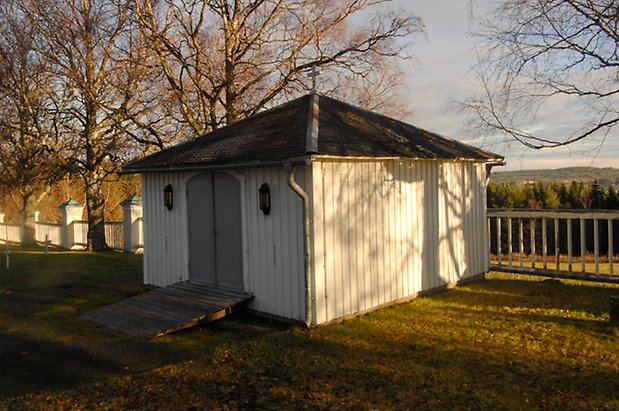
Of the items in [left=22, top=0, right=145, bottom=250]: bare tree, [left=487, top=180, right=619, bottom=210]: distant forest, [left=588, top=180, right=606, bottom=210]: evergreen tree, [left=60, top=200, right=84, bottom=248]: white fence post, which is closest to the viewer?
[left=22, top=0, right=145, bottom=250]: bare tree

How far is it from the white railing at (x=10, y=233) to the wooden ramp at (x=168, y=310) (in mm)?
20516

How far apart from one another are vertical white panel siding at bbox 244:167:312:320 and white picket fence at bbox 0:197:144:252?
40.1ft

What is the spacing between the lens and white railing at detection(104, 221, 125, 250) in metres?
21.6

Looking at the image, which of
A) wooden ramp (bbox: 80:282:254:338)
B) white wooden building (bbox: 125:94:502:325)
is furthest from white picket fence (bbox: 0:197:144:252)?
wooden ramp (bbox: 80:282:254:338)

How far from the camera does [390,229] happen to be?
9016 mm

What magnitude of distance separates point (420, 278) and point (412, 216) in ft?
3.94

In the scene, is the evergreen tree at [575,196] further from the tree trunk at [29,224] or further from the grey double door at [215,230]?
the tree trunk at [29,224]

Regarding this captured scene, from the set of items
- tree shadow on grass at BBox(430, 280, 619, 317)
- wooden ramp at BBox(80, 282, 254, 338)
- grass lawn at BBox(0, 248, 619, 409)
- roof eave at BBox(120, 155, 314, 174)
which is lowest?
grass lawn at BBox(0, 248, 619, 409)

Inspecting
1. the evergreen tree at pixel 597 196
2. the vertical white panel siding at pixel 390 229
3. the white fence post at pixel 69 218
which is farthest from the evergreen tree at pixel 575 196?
the white fence post at pixel 69 218

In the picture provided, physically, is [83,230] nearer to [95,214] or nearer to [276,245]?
[95,214]

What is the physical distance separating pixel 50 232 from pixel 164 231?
Answer: 1683 cm

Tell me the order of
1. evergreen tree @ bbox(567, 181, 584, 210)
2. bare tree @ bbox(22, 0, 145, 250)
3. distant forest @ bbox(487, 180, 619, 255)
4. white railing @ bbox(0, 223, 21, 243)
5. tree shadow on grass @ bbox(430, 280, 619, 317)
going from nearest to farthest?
tree shadow on grass @ bbox(430, 280, 619, 317) → bare tree @ bbox(22, 0, 145, 250) → white railing @ bbox(0, 223, 21, 243) → distant forest @ bbox(487, 180, 619, 255) → evergreen tree @ bbox(567, 181, 584, 210)

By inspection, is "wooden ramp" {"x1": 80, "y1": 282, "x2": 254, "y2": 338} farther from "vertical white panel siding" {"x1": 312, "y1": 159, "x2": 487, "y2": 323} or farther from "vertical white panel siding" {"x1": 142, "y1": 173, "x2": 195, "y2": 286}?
"vertical white panel siding" {"x1": 312, "y1": 159, "x2": 487, "y2": 323}

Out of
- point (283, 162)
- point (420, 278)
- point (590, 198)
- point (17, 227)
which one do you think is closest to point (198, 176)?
point (283, 162)
